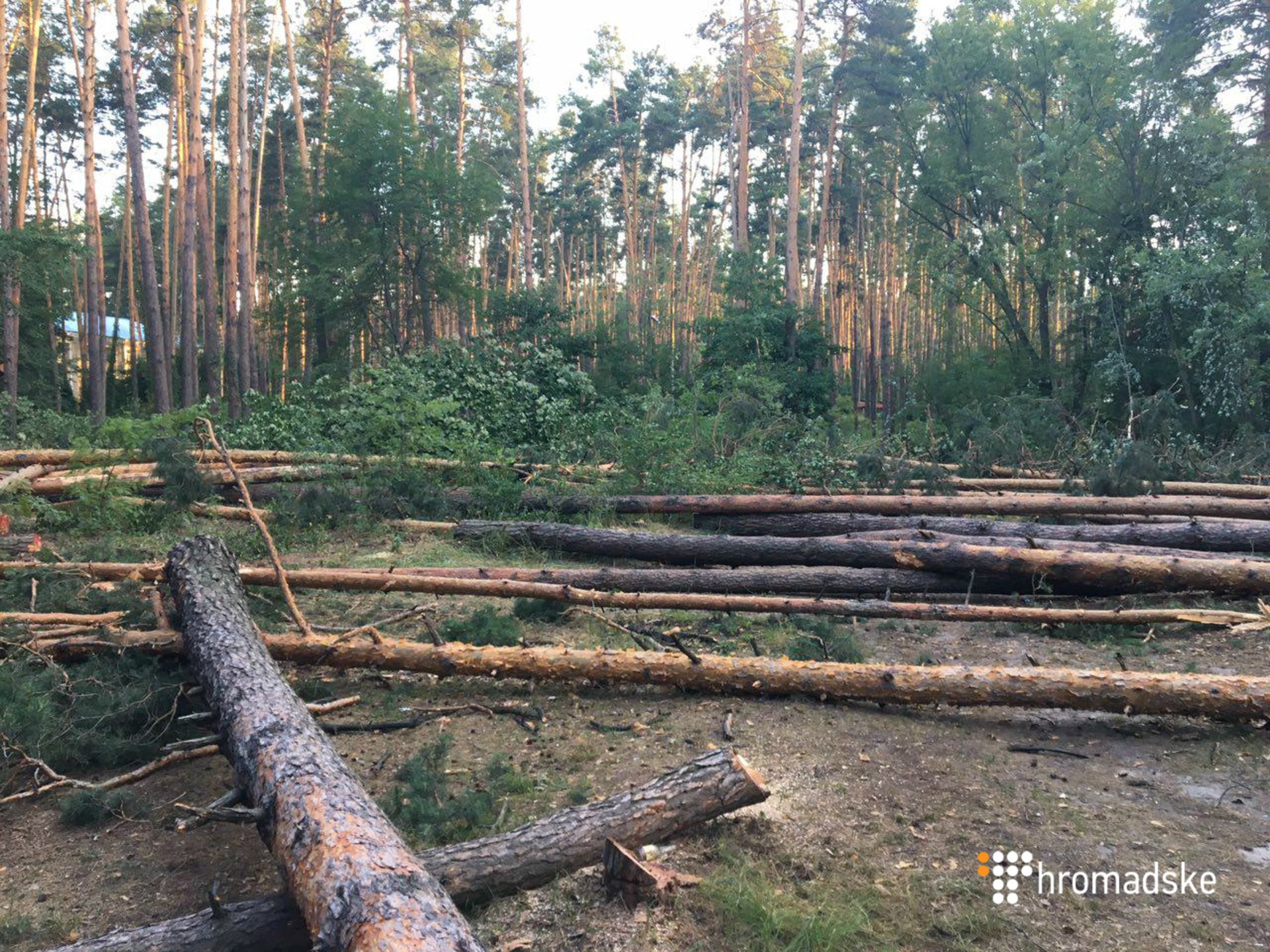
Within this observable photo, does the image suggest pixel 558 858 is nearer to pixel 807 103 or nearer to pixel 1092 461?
pixel 1092 461

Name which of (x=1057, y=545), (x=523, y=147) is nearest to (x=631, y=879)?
(x=1057, y=545)

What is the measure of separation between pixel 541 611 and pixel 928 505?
16.1 feet

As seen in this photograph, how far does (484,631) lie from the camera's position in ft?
19.4

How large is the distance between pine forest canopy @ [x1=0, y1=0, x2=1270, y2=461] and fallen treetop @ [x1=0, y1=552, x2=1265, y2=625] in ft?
17.4

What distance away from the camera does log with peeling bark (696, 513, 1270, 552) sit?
8.07 m

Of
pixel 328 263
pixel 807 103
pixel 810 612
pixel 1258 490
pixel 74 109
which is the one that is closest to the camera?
pixel 810 612

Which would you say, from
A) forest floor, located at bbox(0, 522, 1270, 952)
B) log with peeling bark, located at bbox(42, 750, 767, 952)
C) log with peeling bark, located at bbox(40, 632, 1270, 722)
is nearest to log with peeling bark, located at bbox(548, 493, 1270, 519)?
forest floor, located at bbox(0, 522, 1270, 952)

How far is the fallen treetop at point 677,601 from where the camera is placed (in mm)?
6297

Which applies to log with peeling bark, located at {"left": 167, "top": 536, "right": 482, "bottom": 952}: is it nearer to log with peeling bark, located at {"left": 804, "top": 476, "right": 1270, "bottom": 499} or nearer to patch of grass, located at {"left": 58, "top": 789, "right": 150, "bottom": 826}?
patch of grass, located at {"left": 58, "top": 789, "right": 150, "bottom": 826}

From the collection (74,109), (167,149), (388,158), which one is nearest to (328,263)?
(388,158)

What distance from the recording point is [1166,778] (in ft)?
13.7

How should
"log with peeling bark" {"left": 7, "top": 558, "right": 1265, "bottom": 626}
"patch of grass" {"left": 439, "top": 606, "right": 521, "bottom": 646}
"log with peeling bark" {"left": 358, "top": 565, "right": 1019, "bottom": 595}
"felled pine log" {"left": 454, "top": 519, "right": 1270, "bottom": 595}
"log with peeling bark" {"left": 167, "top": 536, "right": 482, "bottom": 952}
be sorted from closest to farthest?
"log with peeling bark" {"left": 167, "top": 536, "right": 482, "bottom": 952}, "patch of grass" {"left": 439, "top": 606, "right": 521, "bottom": 646}, "log with peeling bark" {"left": 7, "top": 558, "right": 1265, "bottom": 626}, "felled pine log" {"left": 454, "top": 519, "right": 1270, "bottom": 595}, "log with peeling bark" {"left": 358, "top": 565, "right": 1019, "bottom": 595}

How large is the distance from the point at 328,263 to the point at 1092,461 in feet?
52.4

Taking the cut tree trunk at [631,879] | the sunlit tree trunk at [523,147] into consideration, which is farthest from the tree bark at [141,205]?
the cut tree trunk at [631,879]
